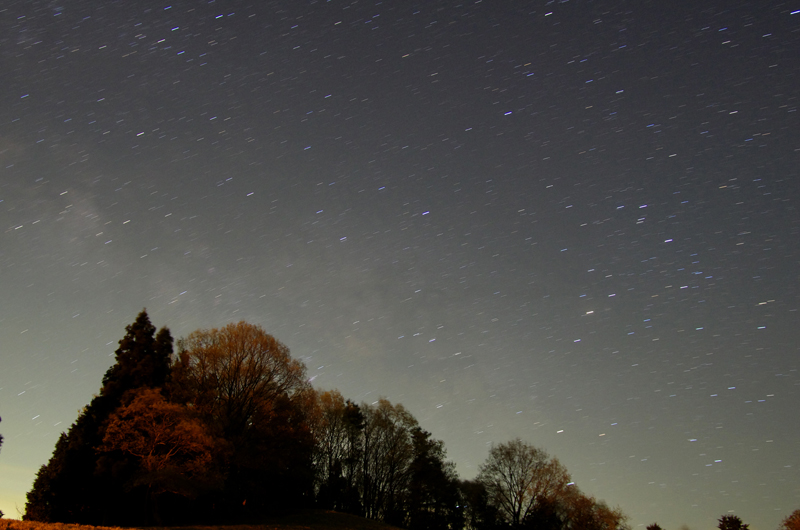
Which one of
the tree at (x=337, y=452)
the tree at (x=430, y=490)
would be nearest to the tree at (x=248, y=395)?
the tree at (x=337, y=452)

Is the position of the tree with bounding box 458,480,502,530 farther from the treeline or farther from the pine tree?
the pine tree

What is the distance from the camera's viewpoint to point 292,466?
159 ft

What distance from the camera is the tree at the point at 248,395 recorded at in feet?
133

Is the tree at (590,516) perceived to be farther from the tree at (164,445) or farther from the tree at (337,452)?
Answer: the tree at (164,445)

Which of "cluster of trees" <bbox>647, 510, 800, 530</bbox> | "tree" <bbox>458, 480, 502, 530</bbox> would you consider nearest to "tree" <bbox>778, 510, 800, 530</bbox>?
"cluster of trees" <bbox>647, 510, 800, 530</bbox>

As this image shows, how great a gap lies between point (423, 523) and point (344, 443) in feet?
44.7

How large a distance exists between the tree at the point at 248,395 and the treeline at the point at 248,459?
9cm

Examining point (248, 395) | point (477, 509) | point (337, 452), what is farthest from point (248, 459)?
point (477, 509)

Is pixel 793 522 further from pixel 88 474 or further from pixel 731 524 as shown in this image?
pixel 88 474

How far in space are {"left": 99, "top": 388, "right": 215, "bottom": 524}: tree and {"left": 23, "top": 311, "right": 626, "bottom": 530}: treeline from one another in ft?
0.24

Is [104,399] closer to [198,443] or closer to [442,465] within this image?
[198,443]

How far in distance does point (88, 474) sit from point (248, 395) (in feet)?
41.0

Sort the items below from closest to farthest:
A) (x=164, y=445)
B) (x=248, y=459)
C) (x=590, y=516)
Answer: (x=164, y=445), (x=248, y=459), (x=590, y=516)

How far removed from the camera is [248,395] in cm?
4291
